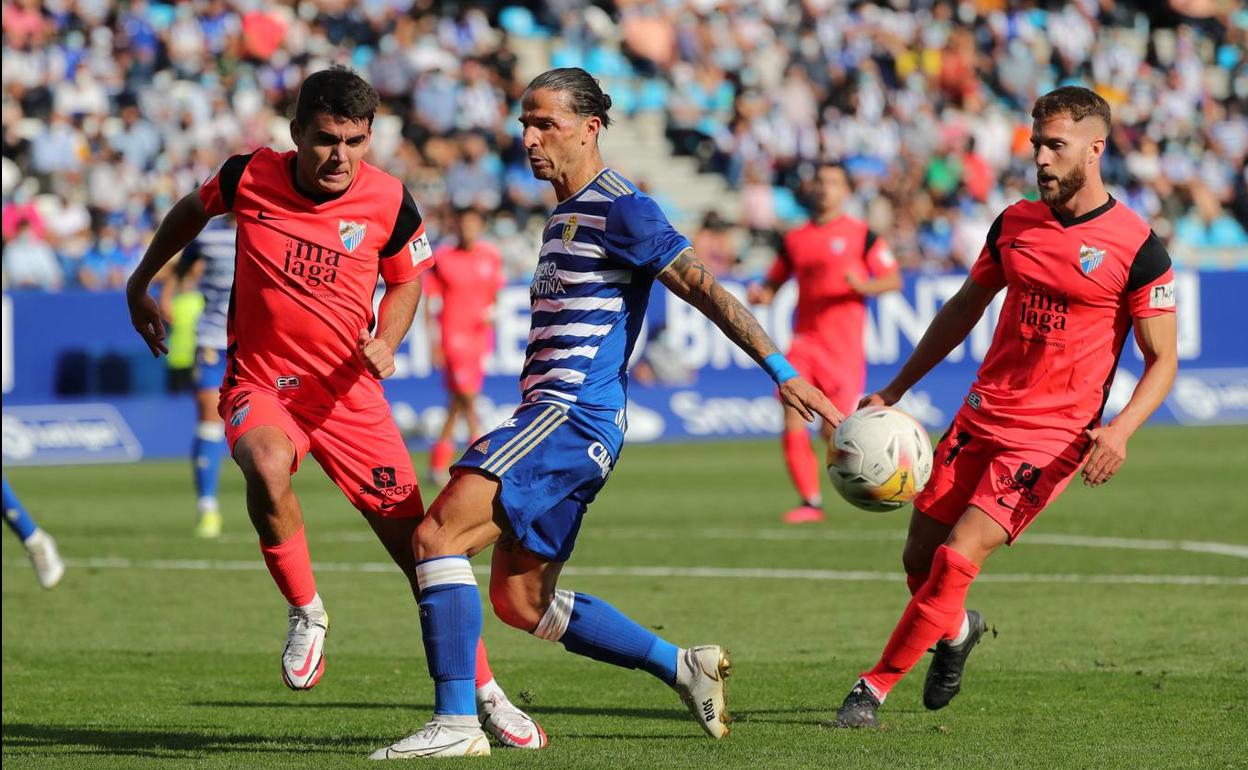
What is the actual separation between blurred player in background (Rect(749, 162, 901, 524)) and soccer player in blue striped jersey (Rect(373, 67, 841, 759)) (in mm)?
8088

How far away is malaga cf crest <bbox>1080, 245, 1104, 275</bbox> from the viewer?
7.12 metres

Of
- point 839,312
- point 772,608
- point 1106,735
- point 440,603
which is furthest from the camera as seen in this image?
point 839,312

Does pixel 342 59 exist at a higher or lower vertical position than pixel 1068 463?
lower

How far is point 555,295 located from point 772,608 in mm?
4736

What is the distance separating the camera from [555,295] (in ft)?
21.8

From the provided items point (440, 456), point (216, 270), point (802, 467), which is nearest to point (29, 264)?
point (440, 456)

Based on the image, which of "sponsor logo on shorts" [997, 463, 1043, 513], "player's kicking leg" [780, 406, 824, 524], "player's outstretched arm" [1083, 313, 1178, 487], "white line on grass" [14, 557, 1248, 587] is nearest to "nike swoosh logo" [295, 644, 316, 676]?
"sponsor logo on shorts" [997, 463, 1043, 513]

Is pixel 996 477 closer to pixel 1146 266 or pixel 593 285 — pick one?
pixel 1146 266

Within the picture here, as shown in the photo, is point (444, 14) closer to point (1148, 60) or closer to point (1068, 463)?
point (1148, 60)

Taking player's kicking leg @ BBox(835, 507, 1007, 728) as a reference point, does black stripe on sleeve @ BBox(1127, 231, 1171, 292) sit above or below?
above

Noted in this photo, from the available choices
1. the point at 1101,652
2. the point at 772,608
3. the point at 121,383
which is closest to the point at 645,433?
the point at 121,383

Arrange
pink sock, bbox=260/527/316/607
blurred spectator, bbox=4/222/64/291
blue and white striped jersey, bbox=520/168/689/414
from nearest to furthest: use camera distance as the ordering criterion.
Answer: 1. blue and white striped jersey, bbox=520/168/689/414
2. pink sock, bbox=260/527/316/607
3. blurred spectator, bbox=4/222/64/291

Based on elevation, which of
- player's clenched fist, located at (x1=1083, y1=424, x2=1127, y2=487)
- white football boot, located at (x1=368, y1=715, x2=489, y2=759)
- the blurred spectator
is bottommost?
the blurred spectator

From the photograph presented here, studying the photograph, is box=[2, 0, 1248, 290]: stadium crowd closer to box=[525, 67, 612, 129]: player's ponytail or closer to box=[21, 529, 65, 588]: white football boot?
box=[21, 529, 65, 588]: white football boot
